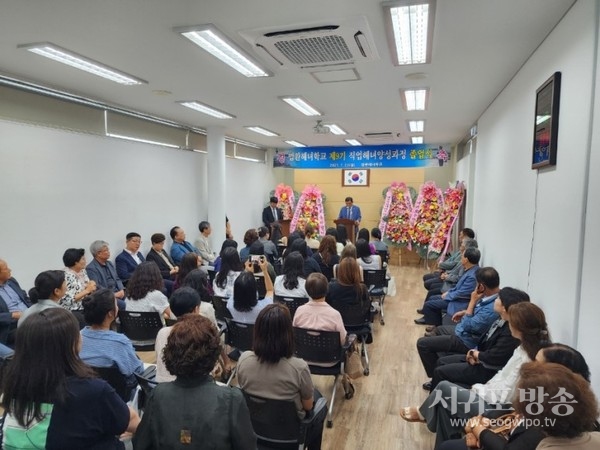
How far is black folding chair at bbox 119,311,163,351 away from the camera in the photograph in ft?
10.9

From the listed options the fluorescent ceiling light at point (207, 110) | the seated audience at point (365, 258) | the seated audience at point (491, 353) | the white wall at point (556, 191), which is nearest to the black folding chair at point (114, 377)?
the seated audience at point (491, 353)

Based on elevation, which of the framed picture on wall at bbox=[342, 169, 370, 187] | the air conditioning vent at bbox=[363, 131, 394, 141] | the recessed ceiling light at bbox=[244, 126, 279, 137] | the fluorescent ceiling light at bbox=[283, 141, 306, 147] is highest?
the fluorescent ceiling light at bbox=[283, 141, 306, 147]

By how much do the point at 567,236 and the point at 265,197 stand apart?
9276mm

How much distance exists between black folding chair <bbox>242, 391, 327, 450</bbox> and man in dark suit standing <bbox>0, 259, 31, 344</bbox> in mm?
2623

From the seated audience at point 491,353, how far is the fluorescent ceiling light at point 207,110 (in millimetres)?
4693

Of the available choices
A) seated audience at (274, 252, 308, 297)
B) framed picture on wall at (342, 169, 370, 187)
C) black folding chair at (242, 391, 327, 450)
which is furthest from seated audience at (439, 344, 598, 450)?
framed picture on wall at (342, 169, 370, 187)

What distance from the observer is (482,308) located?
120 inches

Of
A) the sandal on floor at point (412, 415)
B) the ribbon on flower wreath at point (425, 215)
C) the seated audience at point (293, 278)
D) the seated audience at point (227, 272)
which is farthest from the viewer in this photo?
the ribbon on flower wreath at point (425, 215)

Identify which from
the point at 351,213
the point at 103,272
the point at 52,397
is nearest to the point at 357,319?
the point at 52,397

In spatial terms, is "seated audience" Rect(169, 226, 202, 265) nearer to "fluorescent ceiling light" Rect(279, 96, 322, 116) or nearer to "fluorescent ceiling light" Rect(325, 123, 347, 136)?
"fluorescent ceiling light" Rect(279, 96, 322, 116)

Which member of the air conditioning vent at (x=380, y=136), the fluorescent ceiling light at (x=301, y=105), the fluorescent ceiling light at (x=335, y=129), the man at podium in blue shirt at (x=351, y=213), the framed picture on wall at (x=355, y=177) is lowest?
the man at podium in blue shirt at (x=351, y=213)

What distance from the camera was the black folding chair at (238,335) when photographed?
10.2 feet

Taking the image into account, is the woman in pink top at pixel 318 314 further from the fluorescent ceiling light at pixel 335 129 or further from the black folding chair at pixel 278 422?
the fluorescent ceiling light at pixel 335 129

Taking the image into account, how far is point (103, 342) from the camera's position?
228 cm
